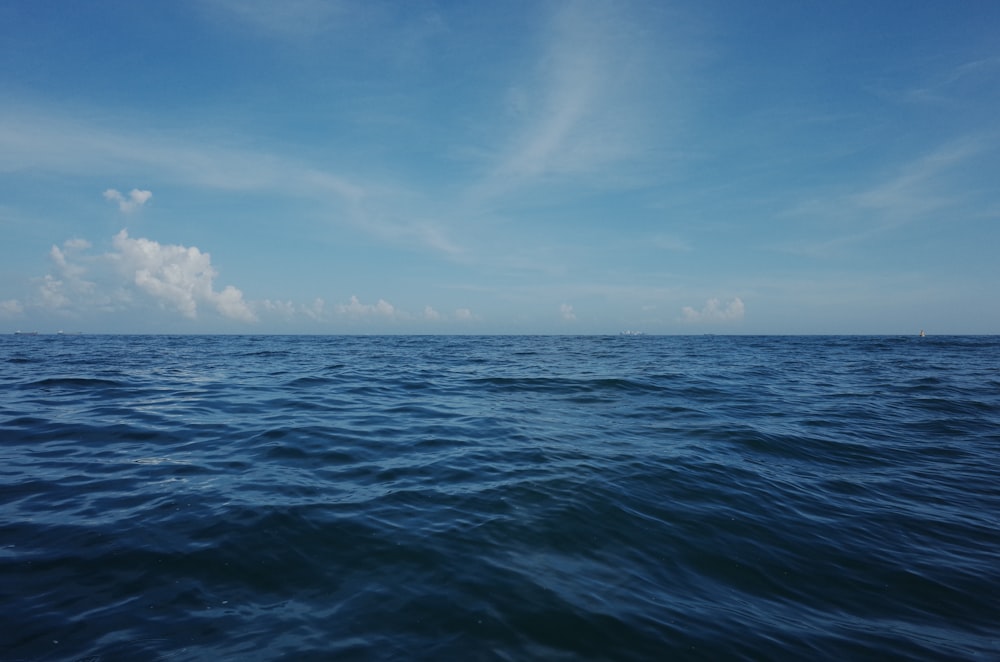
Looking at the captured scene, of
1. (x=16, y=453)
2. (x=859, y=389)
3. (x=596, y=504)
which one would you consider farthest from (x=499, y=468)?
(x=859, y=389)

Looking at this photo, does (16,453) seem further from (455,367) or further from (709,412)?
(455,367)

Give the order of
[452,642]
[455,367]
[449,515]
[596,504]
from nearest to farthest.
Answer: [452,642]
[449,515]
[596,504]
[455,367]

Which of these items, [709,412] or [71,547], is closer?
[71,547]

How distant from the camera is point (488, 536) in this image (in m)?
6.01

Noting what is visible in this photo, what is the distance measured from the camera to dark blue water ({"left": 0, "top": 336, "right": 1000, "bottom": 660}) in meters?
4.23

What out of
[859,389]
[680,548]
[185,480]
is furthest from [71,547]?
[859,389]

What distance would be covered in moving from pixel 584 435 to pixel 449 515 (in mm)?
5636

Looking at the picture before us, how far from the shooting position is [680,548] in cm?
603

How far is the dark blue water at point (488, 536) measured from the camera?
13.9ft

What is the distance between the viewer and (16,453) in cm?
894

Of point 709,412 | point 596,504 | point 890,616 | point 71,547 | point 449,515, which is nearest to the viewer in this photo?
point 890,616

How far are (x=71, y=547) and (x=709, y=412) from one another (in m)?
14.8

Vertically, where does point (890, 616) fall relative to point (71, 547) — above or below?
below

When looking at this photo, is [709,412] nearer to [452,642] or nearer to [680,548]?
[680,548]
